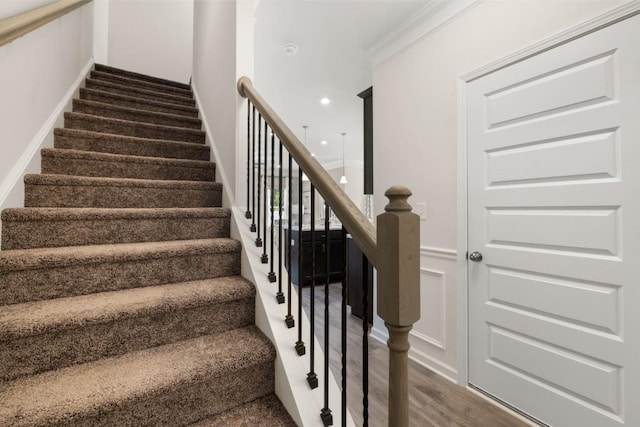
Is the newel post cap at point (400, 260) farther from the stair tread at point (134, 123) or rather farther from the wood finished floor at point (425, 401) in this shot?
the stair tread at point (134, 123)

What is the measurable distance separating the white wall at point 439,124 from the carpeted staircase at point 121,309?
1.45 meters

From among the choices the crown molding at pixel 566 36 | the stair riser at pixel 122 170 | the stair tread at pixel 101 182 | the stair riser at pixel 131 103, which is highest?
the stair riser at pixel 131 103

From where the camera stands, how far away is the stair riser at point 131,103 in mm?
Result: 2502

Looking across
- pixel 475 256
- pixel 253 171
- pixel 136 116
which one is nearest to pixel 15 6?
pixel 136 116

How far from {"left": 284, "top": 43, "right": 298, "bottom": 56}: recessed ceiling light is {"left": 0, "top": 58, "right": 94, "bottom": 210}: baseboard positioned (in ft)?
5.98

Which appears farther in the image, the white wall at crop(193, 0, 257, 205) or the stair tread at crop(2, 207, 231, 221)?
the white wall at crop(193, 0, 257, 205)

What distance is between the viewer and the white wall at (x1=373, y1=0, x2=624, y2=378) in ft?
5.82

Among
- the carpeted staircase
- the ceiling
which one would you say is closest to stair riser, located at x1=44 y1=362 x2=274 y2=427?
the carpeted staircase

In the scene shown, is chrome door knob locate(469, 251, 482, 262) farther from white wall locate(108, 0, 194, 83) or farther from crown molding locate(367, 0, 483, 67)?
white wall locate(108, 0, 194, 83)

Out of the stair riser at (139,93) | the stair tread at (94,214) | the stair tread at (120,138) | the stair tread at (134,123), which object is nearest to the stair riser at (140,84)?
the stair riser at (139,93)

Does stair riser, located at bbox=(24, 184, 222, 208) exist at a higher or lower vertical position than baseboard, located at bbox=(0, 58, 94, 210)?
lower

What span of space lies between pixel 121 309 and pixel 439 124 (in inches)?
86.8

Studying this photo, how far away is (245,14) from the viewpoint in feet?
5.92

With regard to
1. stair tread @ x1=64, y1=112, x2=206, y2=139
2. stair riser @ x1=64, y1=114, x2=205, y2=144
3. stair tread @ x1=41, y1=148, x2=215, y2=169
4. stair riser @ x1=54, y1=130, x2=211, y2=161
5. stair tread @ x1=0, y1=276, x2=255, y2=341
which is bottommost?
stair tread @ x1=0, y1=276, x2=255, y2=341
